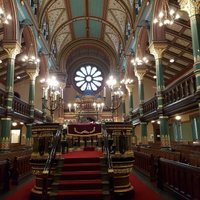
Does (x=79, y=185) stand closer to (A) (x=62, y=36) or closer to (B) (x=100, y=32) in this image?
(A) (x=62, y=36)

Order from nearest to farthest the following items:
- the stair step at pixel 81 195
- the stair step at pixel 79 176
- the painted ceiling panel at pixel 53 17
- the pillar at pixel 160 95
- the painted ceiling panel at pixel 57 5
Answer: the stair step at pixel 81 195
the stair step at pixel 79 176
the pillar at pixel 160 95
the painted ceiling panel at pixel 57 5
the painted ceiling panel at pixel 53 17

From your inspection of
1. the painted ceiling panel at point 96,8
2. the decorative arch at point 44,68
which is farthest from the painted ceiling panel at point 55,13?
the decorative arch at point 44,68

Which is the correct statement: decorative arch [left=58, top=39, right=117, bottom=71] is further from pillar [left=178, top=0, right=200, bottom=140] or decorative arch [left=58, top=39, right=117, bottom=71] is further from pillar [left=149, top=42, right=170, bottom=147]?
pillar [left=178, top=0, right=200, bottom=140]

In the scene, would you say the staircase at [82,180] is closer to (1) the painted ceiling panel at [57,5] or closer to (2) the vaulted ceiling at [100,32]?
(2) the vaulted ceiling at [100,32]

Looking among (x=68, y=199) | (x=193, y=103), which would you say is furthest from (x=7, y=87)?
(x=193, y=103)

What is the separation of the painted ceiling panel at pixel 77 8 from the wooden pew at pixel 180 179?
1762 cm

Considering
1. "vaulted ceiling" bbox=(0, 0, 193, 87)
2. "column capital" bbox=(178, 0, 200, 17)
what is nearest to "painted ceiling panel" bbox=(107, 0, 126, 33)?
"vaulted ceiling" bbox=(0, 0, 193, 87)

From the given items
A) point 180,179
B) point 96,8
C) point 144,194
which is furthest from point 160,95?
point 96,8

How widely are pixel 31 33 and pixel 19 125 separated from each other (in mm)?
10194

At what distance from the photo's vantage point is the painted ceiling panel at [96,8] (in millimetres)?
20375

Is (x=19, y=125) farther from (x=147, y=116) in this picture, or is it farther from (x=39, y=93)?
(x=147, y=116)

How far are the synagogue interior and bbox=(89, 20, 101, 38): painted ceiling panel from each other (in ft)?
0.70

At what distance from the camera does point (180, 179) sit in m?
5.36

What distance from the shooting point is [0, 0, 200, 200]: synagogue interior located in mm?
5543
